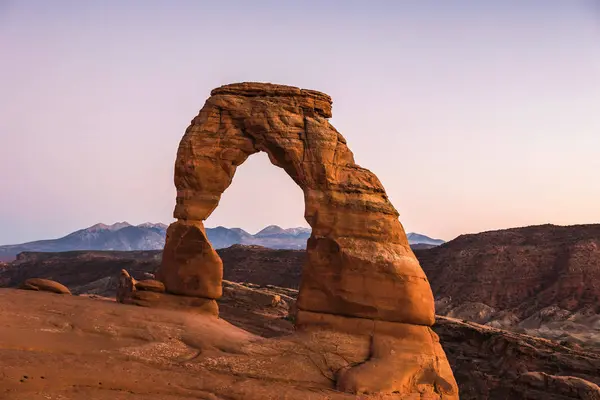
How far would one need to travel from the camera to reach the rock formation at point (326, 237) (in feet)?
52.5

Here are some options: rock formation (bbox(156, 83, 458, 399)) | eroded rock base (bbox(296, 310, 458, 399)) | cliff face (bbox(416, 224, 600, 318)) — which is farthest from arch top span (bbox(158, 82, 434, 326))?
cliff face (bbox(416, 224, 600, 318))

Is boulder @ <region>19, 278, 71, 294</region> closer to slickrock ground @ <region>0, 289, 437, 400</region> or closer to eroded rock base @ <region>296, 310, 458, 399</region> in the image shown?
slickrock ground @ <region>0, 289, 437, 400</region>

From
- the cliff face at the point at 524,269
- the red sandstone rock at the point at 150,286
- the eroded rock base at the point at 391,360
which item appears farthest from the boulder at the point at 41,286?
the cliff face at the point at 524,269

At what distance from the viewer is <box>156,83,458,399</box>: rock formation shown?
631 inches

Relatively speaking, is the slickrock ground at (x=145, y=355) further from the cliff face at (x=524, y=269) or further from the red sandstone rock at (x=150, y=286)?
the cliff face at (x=524, y=269)

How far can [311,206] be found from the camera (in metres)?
17.7

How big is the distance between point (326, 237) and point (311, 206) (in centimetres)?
105

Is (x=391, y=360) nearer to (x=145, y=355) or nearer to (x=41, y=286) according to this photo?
(x=145, y=355)

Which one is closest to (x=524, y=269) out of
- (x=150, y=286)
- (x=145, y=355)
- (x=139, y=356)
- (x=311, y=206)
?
(x=311, y=206)

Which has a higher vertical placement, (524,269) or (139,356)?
(524,269)

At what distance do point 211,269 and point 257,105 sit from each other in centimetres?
528

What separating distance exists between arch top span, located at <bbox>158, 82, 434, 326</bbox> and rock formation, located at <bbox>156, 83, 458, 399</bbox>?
3cm

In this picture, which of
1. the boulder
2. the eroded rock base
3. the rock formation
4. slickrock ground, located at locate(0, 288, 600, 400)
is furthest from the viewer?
the boulder

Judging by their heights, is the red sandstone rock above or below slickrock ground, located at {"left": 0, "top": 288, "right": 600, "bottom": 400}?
above
